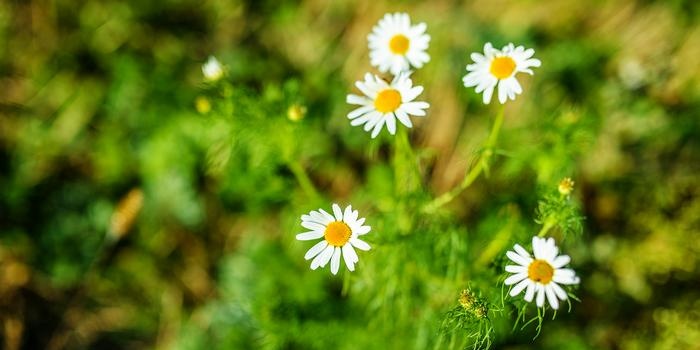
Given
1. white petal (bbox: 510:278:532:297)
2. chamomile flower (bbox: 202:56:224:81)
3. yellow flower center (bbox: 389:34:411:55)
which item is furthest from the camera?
chamomile flower (bbox: 202:56:224:81)

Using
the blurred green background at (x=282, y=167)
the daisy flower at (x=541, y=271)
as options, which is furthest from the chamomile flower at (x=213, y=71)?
the daisy flower at (x=541, y=271)

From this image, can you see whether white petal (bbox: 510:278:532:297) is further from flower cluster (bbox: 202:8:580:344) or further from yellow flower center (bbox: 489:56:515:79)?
yellow flower center (bbox: 489:56:515:79)

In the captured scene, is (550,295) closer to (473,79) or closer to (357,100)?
(473,79)

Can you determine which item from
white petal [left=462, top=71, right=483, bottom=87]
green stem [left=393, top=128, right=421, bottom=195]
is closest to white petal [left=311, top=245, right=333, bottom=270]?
green stem [left=393, top=128, right=421, bottom=195]

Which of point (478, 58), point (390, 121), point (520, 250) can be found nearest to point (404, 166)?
point (390, 121)

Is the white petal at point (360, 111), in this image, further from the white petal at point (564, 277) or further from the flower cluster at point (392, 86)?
the white petal at point (564, 277)

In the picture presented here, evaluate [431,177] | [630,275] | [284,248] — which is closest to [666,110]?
[630,275]
